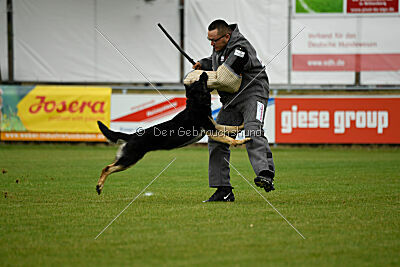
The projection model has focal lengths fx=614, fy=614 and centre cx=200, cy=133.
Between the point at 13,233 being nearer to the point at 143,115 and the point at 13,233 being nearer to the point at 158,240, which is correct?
the point at 158,240

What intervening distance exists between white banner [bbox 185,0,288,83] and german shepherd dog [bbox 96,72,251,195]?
1134 cm

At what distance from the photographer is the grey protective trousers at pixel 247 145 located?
7.54m

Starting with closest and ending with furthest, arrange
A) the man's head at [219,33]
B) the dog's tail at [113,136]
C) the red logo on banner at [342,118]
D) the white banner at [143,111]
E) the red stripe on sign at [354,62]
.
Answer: the dog's tail at [113,136] → the man's head at [219,33] → the red logo on banner at [342,118] → the white banner at [143,111] → the red stripe on sign at [354,62]

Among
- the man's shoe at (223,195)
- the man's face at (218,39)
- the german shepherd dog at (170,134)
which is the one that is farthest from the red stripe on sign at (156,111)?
the german shepherd dog at (170,134)

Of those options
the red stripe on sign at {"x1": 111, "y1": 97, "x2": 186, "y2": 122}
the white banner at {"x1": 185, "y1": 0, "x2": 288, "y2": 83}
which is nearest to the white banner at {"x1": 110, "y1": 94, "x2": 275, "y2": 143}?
the red stripe on sign at {"x1": 111, "y1": 97, "x2": 186, "y2": 122}

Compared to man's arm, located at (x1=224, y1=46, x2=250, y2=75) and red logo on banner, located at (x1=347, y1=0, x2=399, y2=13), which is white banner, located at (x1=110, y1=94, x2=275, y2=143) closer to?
red logo on banner, located at (x1=347, y1=0, x2=399, y2=13)

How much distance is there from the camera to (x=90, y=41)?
1916 cm

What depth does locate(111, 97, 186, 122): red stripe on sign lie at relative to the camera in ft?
53.9

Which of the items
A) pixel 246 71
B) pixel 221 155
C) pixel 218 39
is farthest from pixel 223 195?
pixel 218 39

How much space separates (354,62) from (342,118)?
278cm

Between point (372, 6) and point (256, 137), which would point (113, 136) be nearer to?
point (256, 137)

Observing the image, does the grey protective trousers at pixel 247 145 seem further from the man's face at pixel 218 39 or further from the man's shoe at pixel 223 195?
the man's face at pixel 218 39

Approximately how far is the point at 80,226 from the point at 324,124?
36.3 ft

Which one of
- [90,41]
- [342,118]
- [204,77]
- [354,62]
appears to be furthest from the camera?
[90,41]
